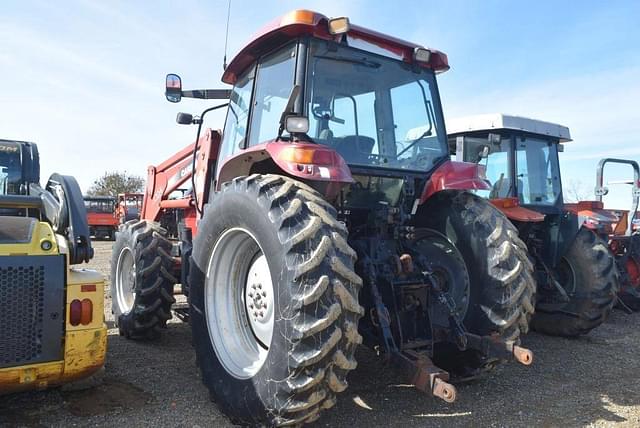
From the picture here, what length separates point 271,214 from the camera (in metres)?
2.93

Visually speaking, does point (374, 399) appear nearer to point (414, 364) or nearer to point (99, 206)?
point (414, 364)

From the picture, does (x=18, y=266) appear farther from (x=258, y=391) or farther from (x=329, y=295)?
(x=329, y=295)

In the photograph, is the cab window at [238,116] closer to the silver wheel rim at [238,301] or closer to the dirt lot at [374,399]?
the silver wheel rim at [238,301]

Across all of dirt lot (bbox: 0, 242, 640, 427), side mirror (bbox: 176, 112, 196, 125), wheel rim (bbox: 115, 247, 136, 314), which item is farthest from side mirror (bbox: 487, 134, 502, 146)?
wheel rim (bbox: 115, 247, 136, 314)

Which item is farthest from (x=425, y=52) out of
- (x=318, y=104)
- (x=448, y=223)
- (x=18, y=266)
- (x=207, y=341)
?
(x=18, y=266)

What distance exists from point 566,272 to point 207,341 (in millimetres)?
4882

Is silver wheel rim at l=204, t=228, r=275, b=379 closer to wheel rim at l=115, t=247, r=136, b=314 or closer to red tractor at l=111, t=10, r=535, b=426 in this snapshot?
red tractor at l=111, t=10, r=535, b=426

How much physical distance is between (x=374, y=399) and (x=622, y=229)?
6847mm

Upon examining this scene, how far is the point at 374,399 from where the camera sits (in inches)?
145

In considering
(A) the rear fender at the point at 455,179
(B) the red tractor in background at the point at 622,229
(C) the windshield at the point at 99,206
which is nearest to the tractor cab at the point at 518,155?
(B) the red tractor in background at the point at 622,229

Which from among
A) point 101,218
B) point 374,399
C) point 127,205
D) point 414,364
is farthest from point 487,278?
point 101,218

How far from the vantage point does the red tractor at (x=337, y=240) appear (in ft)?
9.09

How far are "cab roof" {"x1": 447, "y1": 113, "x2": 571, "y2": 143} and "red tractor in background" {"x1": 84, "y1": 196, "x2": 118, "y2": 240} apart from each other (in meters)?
21.2

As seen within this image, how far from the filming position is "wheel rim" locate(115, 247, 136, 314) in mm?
5531
